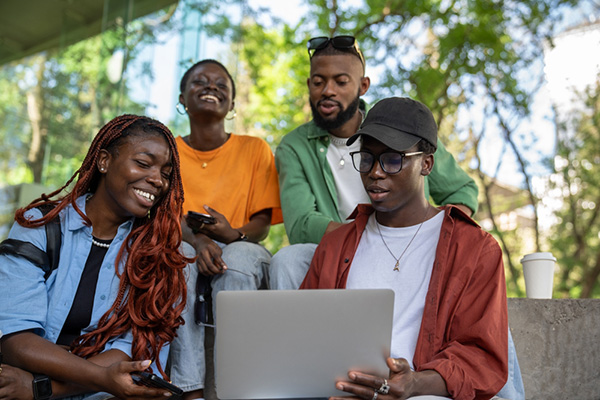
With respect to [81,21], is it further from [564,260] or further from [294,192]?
[564,260]

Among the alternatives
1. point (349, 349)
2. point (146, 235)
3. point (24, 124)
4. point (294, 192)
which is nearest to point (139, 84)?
point (24, 124)

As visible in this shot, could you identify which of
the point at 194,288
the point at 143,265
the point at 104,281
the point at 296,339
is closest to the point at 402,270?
the point at 296,339

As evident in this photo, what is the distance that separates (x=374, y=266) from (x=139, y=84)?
4.49 metres

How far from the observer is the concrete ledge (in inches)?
138

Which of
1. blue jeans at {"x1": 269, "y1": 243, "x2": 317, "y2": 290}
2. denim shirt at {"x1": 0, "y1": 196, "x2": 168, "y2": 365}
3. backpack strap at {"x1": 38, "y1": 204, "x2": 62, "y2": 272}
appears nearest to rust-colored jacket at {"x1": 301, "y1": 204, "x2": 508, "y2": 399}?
blue jeans at {"x1": 269, "y1": 243, "x2": 317, "y2": 290}

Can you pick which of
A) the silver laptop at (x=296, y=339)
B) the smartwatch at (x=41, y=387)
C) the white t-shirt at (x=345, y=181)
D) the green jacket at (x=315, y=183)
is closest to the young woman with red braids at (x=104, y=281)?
the smartwatch at (x=41, y=387)

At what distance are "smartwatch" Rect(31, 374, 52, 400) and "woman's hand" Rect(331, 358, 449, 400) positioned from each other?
1160 mm

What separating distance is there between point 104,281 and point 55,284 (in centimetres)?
21

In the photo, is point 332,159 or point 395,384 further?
point 332,159

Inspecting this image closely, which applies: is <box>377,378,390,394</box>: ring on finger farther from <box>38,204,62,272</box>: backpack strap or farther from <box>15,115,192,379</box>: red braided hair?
<box>38,204,62,272</box>: backpack strap

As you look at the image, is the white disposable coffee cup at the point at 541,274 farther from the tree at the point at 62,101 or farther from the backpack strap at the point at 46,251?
the tree at the point at 62,101

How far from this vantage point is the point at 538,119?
9.71 m

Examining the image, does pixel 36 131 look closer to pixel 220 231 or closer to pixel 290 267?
pixel 220 231

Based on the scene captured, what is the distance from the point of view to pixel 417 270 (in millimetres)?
A: 2707
